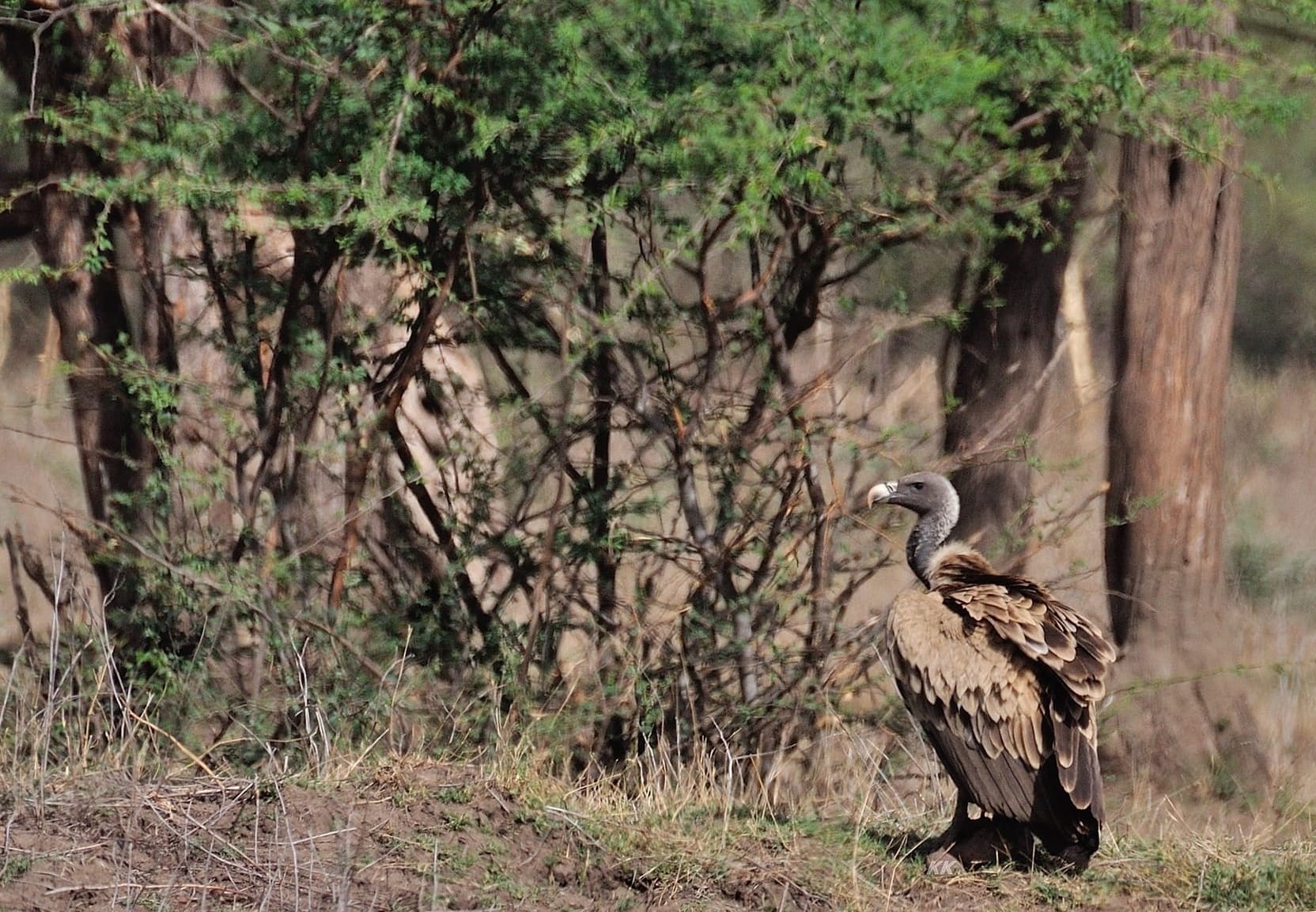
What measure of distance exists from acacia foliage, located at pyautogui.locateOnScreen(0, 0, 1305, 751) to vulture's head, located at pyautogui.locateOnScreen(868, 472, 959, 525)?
0.49 meters

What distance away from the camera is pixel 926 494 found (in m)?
7.00

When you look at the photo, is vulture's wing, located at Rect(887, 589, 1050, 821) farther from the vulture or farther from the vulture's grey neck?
the vulture's grey neck

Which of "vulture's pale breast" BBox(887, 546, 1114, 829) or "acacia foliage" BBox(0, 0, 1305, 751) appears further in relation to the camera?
"acacia foliage" BBox(0, 0, 1305, 751)

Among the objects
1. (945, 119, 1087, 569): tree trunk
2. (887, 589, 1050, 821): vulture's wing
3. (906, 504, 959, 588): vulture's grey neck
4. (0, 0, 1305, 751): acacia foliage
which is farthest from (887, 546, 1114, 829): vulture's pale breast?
(945, 119, 1087, 569): tree trunk

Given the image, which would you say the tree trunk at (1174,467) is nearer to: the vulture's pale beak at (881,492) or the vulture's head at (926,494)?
the vulture's head at (926,494)

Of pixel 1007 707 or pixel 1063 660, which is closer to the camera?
pixel 1063 660

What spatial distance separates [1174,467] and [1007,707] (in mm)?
3581

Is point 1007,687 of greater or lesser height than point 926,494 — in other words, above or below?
below

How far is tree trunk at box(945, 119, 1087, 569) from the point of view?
905 centimetres

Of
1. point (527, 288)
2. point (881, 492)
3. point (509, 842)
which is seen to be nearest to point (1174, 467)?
point (881, 492)

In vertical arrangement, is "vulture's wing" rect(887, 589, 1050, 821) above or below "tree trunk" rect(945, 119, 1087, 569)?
below

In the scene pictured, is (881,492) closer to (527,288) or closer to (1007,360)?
(527,288)

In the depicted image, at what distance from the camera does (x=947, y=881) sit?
587cm

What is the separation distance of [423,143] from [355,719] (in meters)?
2.59
